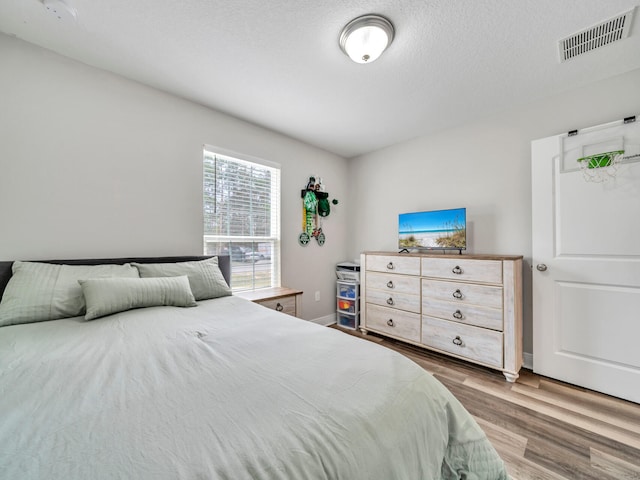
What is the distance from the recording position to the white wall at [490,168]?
2121mm

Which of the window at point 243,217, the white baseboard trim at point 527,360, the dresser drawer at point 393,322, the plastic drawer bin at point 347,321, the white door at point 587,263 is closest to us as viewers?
the white door at point 587,263

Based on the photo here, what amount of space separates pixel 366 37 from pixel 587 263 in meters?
2.34

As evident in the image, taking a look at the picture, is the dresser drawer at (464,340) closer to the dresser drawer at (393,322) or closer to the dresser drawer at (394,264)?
the dresser drawer at (393,322)

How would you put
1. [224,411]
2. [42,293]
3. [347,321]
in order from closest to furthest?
[224,411] < [42,293] < [347,321]

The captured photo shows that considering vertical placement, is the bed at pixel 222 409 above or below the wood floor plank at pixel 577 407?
above

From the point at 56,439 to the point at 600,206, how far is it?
314 cm

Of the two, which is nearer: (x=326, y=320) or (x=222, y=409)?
(x=222, y=409)

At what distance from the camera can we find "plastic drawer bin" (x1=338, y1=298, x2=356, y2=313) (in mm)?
3383

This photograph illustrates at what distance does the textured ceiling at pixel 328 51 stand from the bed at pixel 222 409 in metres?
1.76

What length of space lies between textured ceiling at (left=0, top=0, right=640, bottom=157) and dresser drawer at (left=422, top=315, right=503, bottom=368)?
6.85 feet

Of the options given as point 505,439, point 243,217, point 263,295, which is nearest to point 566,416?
point 505,439

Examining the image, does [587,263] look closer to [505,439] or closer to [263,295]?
[505,439]

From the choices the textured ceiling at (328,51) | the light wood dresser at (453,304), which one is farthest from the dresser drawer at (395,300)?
the textured ceiling at (328,51)

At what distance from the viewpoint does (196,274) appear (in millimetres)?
1964
